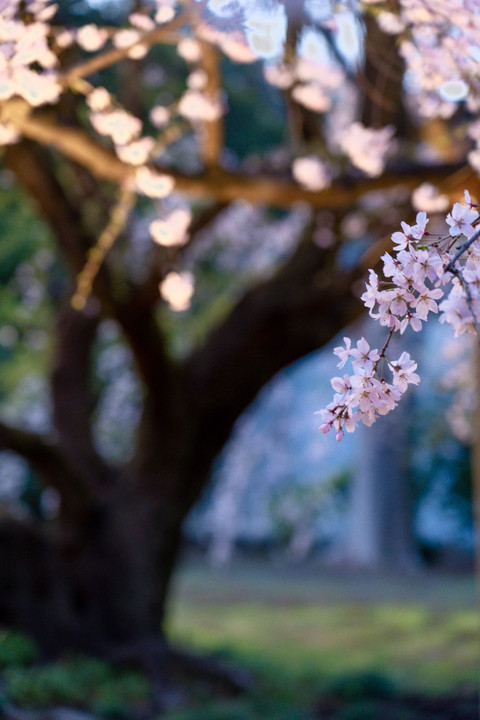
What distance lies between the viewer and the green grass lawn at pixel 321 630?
15.7 ft

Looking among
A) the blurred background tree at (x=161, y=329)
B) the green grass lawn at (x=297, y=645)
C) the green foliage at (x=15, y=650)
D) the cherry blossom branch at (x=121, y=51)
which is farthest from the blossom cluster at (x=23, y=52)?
the green foliage at (x=15, y=650)

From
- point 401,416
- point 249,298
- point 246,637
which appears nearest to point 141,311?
point 249,298

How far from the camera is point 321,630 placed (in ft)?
22.5

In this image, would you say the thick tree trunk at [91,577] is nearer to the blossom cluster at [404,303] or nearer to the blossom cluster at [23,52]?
the blossom cluster at [23,52]

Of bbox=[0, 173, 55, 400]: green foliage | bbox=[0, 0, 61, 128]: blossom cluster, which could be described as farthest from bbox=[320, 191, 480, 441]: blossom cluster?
bbox=[0, 173, 55, 400]: green foliage

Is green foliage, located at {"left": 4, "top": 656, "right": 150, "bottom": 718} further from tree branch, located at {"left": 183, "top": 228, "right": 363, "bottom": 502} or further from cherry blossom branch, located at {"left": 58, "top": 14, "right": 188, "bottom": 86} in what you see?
cherry blossom branch, located at {"left": 58, "top": 14, "right": 188, "bottom": 86}

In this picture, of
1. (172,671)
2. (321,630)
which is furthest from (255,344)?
(321,630)

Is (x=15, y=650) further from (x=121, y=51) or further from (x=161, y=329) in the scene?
(x=121, y=51)

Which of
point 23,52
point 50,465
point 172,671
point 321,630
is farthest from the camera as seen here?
point 321,630

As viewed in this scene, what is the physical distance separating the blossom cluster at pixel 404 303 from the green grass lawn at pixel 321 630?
106 inches

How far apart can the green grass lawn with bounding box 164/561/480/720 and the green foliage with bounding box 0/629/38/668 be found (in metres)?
0.75

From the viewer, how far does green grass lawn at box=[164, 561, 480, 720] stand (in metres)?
4.79

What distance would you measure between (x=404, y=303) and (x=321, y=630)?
6088 mm

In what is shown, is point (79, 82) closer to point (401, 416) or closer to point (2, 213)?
point (2, 213)
